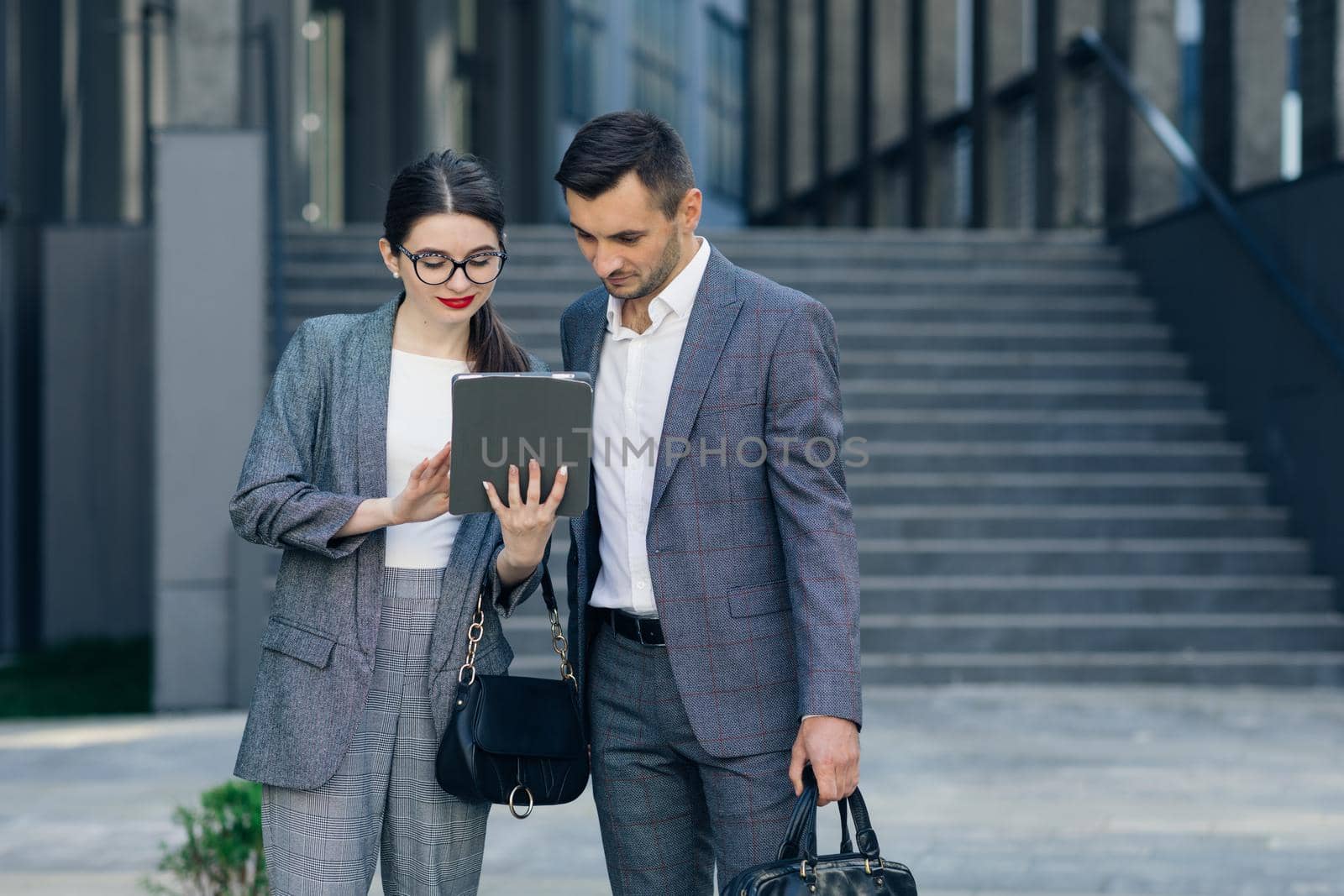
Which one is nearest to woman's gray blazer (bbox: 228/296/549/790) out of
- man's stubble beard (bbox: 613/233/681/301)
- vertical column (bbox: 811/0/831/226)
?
man's stubble beard (bbox: 613/233/681/301)

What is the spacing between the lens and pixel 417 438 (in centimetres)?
270

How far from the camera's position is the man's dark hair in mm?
2523

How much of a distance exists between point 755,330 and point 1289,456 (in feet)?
24.1

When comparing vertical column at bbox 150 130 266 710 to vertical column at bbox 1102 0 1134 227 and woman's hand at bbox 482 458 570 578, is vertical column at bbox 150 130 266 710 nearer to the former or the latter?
woman's hand at bbox 482 458 570 578

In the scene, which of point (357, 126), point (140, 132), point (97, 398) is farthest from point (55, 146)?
point (357, 126)

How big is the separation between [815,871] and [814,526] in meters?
0.54

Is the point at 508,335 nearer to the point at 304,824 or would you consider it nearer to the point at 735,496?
the point at 735,496

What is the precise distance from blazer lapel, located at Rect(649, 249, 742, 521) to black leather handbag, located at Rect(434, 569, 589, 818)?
1.18 ft

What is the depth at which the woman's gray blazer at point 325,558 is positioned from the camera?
8.46ft

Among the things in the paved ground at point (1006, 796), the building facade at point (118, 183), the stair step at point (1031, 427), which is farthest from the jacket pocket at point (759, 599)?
the stair step at point (1031, 427)

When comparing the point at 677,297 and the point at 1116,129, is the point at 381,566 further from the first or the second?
the point at 1116,129

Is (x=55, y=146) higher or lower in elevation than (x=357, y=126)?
lower

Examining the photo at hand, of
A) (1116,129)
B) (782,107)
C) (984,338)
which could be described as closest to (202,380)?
(984,338)

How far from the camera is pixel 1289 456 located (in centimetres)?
920
